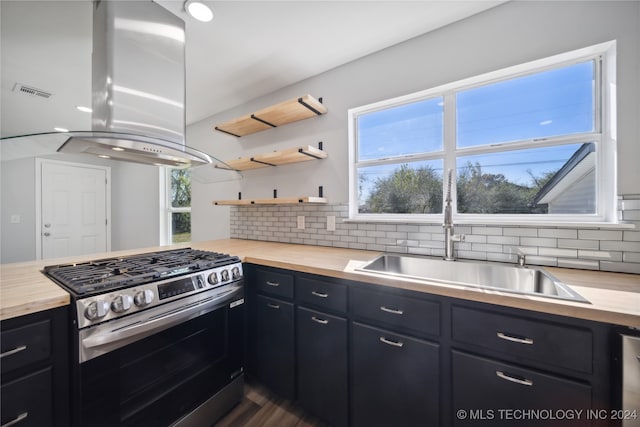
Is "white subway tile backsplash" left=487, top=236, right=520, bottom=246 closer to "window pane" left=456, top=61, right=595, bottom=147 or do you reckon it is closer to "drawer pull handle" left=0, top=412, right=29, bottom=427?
"window pane" left=456, top=61, right=595, bottom=147

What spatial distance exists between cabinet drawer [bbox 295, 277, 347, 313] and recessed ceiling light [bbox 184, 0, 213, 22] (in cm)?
175

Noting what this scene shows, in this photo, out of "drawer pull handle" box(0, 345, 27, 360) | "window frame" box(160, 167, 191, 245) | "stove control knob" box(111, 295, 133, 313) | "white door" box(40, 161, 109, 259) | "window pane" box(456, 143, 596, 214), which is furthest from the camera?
"white door" box(40, 161, 109, 259)

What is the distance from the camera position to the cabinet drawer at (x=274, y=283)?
5.06ft

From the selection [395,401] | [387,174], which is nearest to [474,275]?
[395,401]

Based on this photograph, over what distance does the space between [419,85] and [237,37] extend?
137 cm

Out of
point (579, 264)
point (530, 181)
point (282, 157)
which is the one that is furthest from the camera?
point (282, 157)

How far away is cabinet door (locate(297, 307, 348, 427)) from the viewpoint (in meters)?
1.35

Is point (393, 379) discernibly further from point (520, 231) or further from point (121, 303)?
point (121, 303)

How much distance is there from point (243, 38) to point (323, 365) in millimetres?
2251

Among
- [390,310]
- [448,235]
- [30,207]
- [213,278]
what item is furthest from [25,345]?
[30,207]

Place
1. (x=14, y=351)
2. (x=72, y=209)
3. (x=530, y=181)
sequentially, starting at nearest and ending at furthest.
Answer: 1. (x=14, y=351)
2. (x=530, y=181)
3. (x=72, y=209)

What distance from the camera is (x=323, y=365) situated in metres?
1.41

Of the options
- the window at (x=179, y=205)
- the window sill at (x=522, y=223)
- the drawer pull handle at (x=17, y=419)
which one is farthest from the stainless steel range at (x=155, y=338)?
the window at (x=179, y=205)

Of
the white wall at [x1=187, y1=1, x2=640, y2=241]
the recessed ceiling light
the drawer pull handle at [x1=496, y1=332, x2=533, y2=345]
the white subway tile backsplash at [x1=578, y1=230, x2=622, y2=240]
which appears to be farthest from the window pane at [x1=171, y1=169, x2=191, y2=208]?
the white subway tile backsplash at [x1=578, y1=230, x2=622, y2=240]
